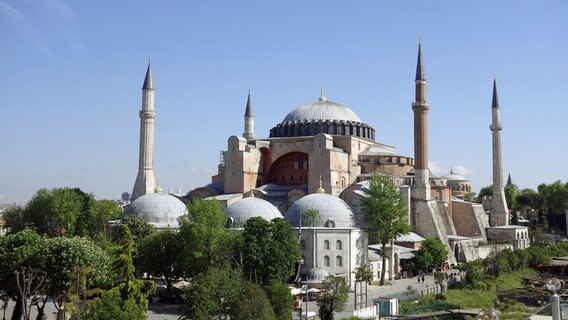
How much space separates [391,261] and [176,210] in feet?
40.2

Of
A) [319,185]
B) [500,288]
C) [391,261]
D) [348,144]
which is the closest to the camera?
[500,288]

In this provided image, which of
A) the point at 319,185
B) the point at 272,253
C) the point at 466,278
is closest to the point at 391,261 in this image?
the point at 466,278

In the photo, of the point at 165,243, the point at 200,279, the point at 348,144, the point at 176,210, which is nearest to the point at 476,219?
the point at 348,144

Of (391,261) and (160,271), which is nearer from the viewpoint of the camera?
(160,271)

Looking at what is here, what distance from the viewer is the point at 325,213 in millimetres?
30172

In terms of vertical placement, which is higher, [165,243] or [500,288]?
[165,243]

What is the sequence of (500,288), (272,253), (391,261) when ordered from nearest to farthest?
1. (272,253)
2. (500,288)
3. (391,261)

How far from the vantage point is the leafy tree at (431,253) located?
1294 inches

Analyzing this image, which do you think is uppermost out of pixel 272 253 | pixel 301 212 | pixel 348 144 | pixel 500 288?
pixel 348 144

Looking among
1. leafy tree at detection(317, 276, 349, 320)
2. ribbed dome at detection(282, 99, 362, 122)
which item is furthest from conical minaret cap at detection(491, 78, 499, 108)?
leafy tree at detection(317, 276, 349, 320)

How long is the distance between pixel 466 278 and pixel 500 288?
1.58m

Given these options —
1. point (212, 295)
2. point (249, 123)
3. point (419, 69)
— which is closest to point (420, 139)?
point (419, 69)

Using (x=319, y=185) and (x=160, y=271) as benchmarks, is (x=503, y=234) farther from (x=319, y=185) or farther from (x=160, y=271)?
(x=160, y=271)

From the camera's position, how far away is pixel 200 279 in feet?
56.6
